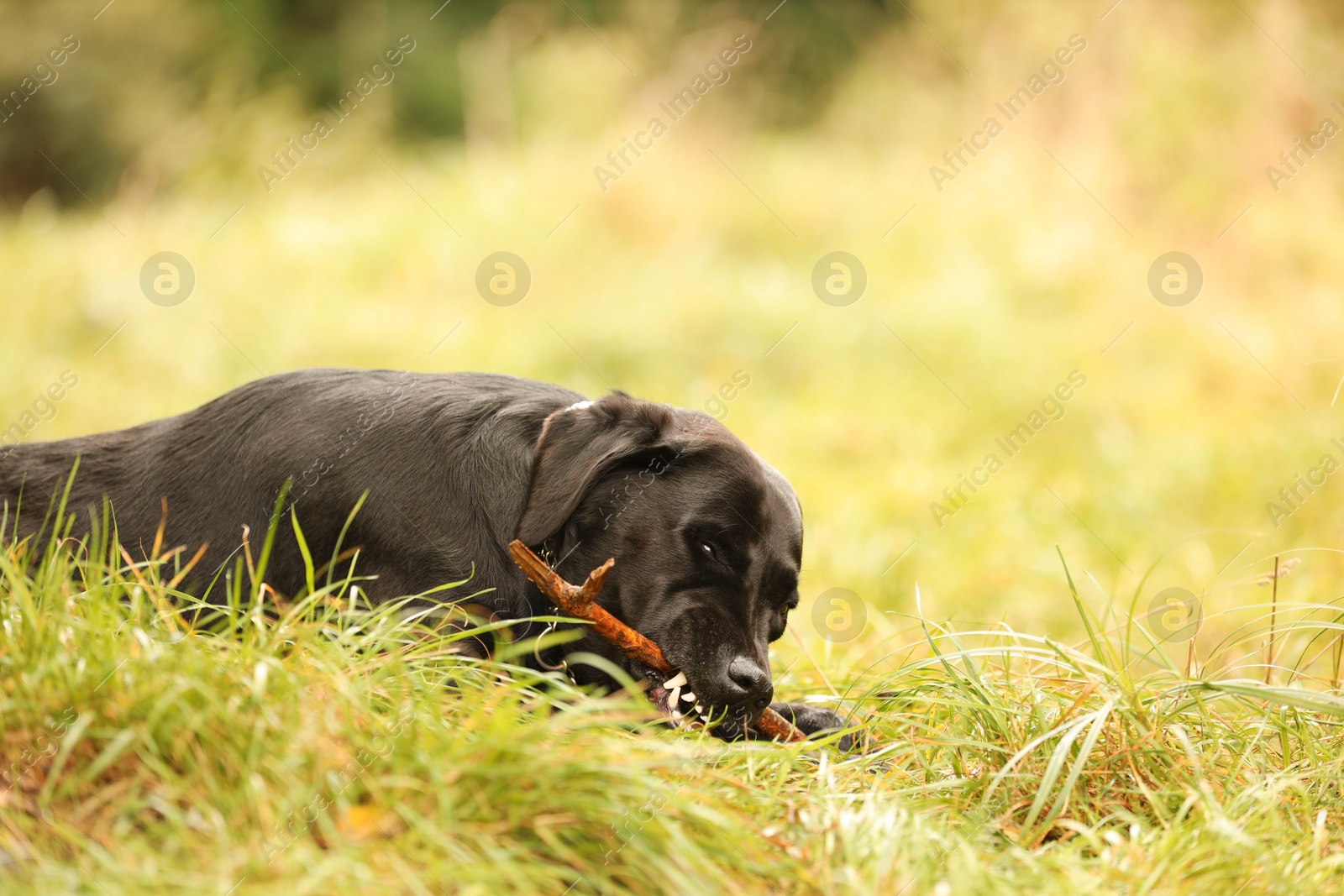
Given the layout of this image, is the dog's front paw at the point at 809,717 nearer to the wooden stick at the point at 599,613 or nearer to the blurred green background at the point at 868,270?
the wooden stick at the point at 599,613

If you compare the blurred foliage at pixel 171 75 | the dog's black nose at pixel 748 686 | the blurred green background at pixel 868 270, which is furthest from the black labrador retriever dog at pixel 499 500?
the blurred foliage at pixel 171 75

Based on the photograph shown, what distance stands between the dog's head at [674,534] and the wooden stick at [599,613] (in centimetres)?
5

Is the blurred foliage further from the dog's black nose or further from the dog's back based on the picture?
the dog's black nose

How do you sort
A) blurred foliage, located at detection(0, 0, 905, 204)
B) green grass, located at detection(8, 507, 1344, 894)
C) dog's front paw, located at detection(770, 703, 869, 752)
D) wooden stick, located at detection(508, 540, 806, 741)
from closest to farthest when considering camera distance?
green grass, located at detection(8, 507, 1344, 894) → wooden stick, located at detection(508, 540, 806, 741) → dog's front paw, located at detection(770, 703, 869, 752) → blurred foliage, located at detection(0, 0, 905, 204)

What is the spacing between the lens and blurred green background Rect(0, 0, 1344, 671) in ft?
21.3

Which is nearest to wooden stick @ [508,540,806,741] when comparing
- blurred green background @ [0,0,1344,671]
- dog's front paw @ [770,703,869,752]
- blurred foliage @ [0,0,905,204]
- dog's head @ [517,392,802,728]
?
dog's head @ [517,392,802,728]

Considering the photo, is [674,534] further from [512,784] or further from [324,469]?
[512,784]

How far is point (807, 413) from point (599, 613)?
520 centimetres

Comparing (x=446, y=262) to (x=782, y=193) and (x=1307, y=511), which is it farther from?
(x=1307, y=511)

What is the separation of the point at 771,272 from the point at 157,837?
800 centimetres

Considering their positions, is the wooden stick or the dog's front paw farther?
the dog's front paw

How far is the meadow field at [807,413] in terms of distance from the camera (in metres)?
1.86

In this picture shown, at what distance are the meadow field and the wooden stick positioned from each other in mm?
147

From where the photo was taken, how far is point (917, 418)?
300 inches
